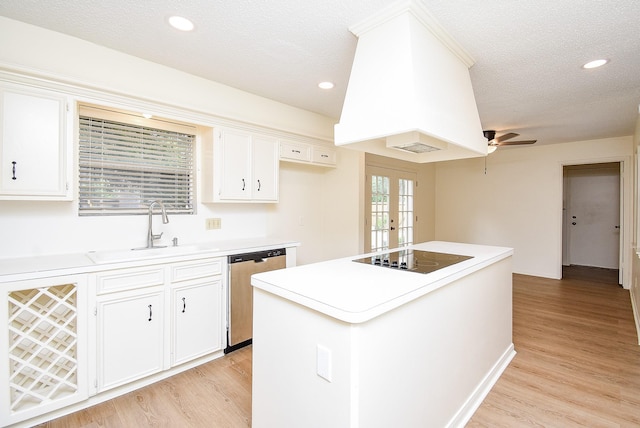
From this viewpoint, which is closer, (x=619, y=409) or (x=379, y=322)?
(x=379, y=322)

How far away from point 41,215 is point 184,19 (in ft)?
5.47

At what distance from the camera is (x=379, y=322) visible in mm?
1250

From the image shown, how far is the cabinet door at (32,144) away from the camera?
1.86 metres

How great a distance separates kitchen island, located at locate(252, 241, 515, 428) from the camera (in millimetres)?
1188

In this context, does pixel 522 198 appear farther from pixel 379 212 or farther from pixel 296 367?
pixel 296 367

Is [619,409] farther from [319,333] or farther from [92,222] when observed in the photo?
[92,222]

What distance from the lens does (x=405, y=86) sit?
1595 millimetres

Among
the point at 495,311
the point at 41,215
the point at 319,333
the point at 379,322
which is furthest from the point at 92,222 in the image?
the point at 495,311

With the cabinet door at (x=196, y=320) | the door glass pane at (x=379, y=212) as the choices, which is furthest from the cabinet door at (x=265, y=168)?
the door glass pane at (x=379, y=212)

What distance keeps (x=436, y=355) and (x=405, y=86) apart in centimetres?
144

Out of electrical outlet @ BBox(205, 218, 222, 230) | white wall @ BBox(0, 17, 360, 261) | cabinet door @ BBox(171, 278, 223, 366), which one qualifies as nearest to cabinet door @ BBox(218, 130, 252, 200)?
white wall @ BBox(0, 17, 360, 261)

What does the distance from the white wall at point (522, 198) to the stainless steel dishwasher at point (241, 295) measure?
16.1ft

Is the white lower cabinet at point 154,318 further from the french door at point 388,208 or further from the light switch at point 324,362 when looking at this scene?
the french door at point 388,208

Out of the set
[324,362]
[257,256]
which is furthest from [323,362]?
[257,256]
